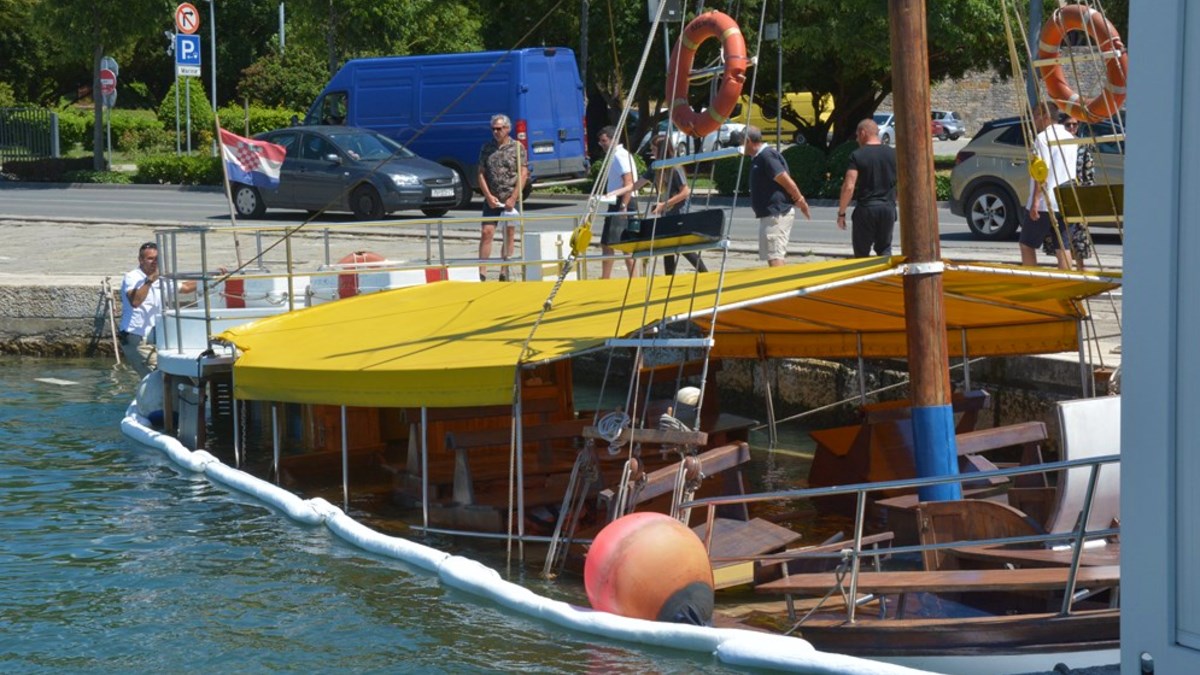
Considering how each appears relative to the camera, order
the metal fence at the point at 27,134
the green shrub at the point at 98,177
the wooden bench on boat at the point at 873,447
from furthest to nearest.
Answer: the metal fence at the point at 27,134
the green shrub at the point at 98,177
the wooden bench on boat at the point at 873,447

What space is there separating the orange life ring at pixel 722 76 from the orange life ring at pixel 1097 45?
96.7 inches

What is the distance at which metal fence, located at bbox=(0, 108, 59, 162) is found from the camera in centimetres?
4566

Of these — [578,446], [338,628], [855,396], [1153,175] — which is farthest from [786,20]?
[1153,175]

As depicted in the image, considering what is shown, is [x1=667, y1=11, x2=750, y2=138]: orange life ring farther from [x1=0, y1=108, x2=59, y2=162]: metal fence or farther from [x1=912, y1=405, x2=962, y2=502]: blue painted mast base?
[x1=0, y1=108, x2=59, y2=162]: metal fence

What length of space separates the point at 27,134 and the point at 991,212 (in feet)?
108


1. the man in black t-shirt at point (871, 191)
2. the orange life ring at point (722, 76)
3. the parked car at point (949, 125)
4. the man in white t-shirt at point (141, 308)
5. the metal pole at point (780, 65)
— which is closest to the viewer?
the orange life ring at point (722, 76)

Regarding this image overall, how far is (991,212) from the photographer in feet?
73.6

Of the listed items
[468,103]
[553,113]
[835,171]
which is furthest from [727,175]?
[468,103]

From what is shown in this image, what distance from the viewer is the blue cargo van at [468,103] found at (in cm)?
3011

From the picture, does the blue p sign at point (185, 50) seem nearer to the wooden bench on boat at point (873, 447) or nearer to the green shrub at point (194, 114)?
the green shrub at point (194, 114)

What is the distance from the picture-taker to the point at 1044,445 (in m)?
13.7

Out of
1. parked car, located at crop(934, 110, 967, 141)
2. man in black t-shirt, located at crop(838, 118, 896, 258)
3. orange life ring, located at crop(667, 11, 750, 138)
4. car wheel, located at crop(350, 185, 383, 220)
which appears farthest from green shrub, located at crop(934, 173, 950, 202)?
parked car, located at crop(934, 110, 967, 141)

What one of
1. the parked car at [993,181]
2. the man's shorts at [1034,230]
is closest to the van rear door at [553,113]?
the parked car at [993,181]

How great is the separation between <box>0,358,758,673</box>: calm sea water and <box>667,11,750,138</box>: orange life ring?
3511 millimetres
